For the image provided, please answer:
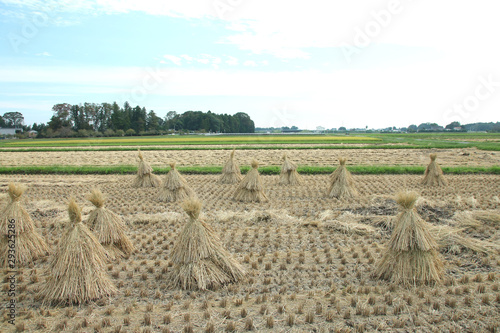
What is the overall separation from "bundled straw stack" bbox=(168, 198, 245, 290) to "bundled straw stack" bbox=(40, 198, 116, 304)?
110 cm

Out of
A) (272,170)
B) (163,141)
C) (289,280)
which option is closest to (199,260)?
(289,280)

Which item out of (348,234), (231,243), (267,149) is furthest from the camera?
(267,149)

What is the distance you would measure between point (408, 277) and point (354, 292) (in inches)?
38.9

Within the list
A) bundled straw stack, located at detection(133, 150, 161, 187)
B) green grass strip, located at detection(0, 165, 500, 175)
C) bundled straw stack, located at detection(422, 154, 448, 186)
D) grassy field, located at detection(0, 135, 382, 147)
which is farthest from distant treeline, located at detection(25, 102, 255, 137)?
bundled straw stack, located at detection(422, 154, 448, 186)

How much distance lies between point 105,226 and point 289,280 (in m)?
3.74

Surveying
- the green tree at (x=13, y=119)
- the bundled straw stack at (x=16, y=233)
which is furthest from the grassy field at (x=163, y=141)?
the green tree at (x=13, y=119)

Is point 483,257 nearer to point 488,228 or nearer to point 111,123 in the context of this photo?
point 488,228

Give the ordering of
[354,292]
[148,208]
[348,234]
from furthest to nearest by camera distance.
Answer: [148,208]
[348,234]
[354,292]

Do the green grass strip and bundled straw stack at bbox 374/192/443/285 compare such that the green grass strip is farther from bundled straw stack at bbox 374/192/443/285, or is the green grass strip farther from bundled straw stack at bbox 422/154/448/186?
bundled straw stack at bbox 374/192/443/285

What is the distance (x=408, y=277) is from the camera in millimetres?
5555

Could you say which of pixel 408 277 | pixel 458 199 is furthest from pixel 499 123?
pixel 408 277

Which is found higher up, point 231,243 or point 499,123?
point 499,123

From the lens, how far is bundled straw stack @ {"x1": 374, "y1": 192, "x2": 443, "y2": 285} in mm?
5535

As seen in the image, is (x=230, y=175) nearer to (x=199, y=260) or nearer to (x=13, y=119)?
(x=199, y=260)
